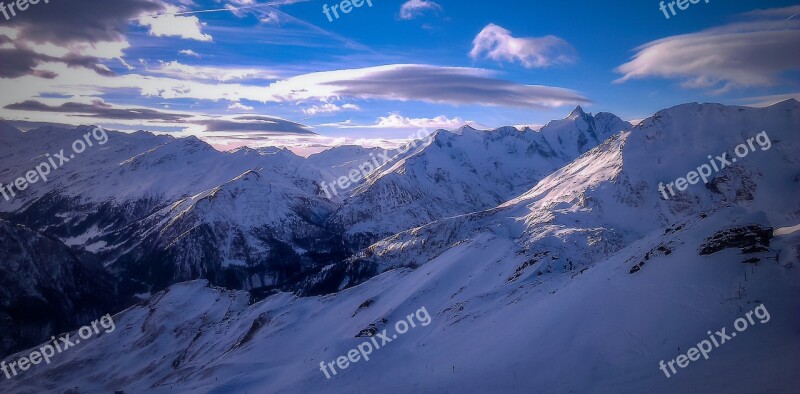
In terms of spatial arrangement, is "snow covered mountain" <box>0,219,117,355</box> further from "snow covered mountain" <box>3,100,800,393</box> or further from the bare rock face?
the bare rock face

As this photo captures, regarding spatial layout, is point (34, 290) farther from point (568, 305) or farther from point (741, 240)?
point (741, 240)

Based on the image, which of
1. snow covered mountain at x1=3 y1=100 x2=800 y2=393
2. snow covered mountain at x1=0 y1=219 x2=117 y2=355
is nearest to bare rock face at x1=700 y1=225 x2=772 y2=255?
snow covered mountain at x1=3 y1=100 x2=800 y2=393

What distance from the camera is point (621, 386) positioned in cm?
1852

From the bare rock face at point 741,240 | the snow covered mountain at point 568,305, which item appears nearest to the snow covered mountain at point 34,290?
the snow covered mountain at point 568,305

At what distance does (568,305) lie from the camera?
1138 inches

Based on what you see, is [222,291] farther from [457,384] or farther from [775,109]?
[775,109]

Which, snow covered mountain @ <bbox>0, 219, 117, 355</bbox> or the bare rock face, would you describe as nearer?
the bare rock face

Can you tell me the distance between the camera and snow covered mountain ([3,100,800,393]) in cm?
2097

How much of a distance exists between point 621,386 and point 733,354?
516 cm

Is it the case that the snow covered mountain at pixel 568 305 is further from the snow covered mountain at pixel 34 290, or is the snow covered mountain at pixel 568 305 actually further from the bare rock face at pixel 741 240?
the snow covered mountain at pixel 34 290

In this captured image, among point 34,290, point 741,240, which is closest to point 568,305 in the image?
point 741,240

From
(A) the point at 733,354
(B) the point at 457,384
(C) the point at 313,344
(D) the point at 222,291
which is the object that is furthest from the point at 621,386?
(D) the point at 222,291

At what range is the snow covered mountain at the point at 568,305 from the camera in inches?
826

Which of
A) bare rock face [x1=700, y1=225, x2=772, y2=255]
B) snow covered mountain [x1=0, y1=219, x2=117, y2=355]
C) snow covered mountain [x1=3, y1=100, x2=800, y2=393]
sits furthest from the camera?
snow covered mountain [x1=0, y1=219, x2=117, y2=355]
